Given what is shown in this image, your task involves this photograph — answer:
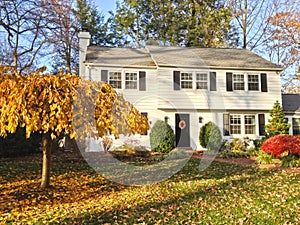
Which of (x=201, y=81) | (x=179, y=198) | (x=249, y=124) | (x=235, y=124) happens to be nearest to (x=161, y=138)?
(x=201, y=81)

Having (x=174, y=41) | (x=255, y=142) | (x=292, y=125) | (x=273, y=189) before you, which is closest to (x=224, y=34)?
(x=174, y=41)

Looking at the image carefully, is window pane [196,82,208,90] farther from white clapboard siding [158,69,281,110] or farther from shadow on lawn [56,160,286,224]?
shadow on lawn [56,160,286,224]

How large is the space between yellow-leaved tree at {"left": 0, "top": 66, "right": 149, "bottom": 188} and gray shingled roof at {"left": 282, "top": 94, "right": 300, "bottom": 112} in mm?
14784

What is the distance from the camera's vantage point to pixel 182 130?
16859mm

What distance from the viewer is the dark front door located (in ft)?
55.0

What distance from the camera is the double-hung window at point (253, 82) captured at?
1741 cm

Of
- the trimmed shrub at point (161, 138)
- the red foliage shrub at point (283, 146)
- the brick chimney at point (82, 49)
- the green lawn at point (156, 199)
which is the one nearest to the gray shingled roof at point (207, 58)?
the trimmed shrub at point (161, 138)

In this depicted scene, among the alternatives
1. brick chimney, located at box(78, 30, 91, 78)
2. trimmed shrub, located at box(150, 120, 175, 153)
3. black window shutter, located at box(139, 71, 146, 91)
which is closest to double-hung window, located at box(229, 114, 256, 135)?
trimmed shrub, located at box(150, 120, 175, 153)

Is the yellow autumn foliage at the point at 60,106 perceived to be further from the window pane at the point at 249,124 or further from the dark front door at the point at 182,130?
the window pane at the point at 249,124

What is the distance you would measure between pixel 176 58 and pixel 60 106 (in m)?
12.5

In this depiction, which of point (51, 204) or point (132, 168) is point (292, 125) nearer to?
point (132, 168)

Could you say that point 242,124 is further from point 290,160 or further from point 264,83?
point 290,160

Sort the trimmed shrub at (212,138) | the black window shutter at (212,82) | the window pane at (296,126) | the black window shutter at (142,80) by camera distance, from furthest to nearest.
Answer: the window pane at (296,126), the black window shutter at (212,82), the black window shutter at (142,80), the trimmed shrub at (212,138)

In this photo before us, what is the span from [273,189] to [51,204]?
5.10 meters
